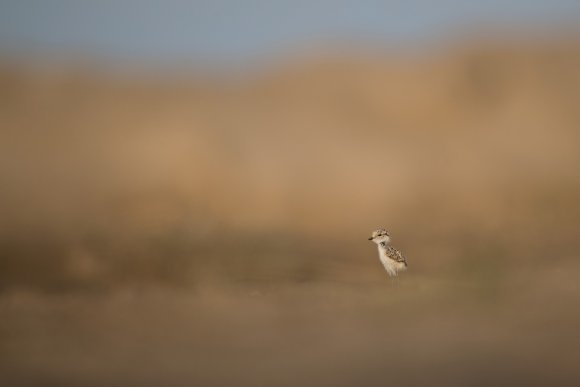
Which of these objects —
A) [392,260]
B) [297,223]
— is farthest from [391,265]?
[297,223]

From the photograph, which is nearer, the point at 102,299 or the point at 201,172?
the point at 102,299

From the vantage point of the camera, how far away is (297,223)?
2406 cm

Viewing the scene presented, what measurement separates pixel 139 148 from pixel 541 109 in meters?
12.2

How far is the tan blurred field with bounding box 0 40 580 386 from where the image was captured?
11.4 m

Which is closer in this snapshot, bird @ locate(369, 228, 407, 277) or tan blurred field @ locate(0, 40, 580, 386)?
tan blurred field @ locate(0, 40, 580, 386)

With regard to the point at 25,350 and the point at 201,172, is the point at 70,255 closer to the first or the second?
the point at 25,350

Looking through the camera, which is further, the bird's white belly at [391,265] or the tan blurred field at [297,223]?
the bird's white belly at [391,265]

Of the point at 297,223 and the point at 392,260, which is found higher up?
the point at 297,223

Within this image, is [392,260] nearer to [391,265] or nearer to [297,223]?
[391,265]

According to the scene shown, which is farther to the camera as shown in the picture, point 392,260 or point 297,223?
point 297,223

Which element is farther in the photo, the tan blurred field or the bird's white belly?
the bird's white belly

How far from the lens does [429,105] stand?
32.9m

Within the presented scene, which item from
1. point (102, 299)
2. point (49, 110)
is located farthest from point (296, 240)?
point (49, 110)

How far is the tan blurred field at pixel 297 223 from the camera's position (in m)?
11.4
